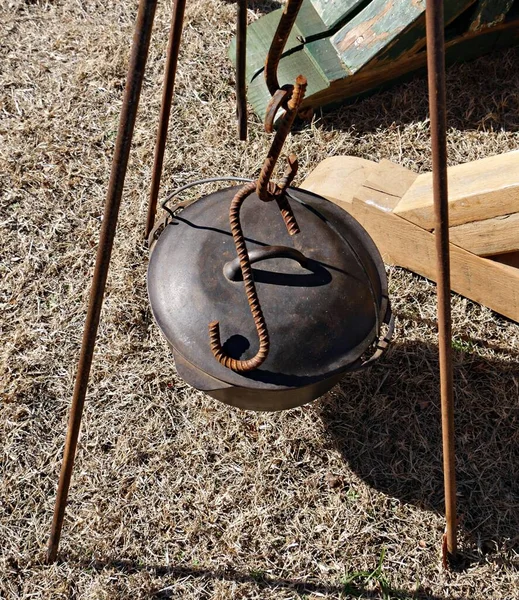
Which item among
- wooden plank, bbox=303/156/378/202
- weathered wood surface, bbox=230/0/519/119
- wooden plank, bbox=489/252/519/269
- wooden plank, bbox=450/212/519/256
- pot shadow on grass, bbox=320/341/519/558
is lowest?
pot shadow on grass, bbox=320/341/519/558

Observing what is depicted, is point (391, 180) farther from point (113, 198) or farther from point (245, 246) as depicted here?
point (113, 198)

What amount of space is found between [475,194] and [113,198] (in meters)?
1.50

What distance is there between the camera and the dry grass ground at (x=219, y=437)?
8.27 feet

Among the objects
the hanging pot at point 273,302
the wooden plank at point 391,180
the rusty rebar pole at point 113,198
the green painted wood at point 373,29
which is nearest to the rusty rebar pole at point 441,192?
the hanging pot at point 273,302

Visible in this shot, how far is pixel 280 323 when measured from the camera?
197 cm

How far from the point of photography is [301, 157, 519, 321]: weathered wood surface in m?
2.89

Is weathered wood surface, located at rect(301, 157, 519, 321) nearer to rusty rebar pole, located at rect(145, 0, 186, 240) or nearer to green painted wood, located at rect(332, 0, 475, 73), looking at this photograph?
green painted wood, located at rect(332, 0, 475, 73)

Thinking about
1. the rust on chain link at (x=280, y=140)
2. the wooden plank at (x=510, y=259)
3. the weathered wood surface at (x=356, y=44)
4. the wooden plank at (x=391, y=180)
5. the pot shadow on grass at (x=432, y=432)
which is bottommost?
the pot shadow on grass at (x=432, y=432)

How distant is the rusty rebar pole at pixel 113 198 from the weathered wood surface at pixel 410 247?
1.50 m

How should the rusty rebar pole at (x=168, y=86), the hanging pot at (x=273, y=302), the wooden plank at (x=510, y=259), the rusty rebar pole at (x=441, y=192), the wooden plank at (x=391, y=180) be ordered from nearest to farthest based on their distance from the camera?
1. the rusty rebar pole at (x=441, y=192)
2. the hanging pot at (x=273, y=302)
3. the rusty rebar pole at (x=168, y=86)
4. the wooden plank at (x=510, y=259)
5. the wooden plank at (x=391, y=180)

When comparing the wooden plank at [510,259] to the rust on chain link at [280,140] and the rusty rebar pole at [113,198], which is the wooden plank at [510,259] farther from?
the rusty rebar pole at [113,198]

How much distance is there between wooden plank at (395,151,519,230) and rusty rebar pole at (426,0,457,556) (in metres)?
0.92

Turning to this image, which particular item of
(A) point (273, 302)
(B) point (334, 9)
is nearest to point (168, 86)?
(A) point (273, 302)

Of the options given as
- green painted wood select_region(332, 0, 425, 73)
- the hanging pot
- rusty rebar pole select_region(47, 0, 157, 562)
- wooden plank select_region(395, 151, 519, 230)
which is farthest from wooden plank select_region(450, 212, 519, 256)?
rusty rebar pole select_region(47, 0, 157, 562)
